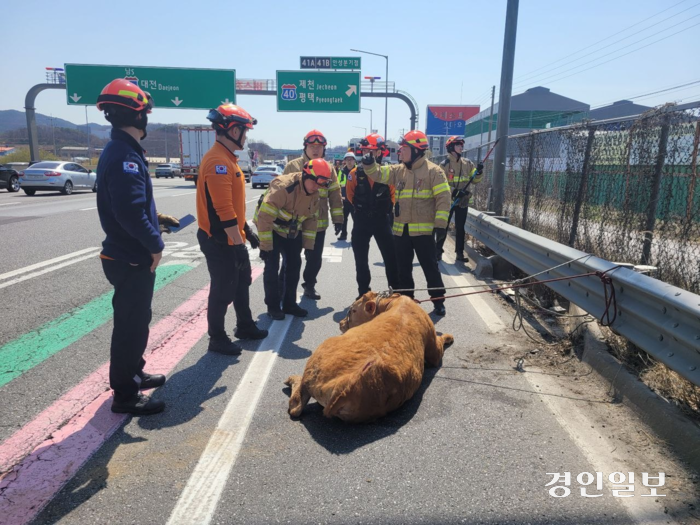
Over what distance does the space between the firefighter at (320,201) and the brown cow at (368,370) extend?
8.83 ft

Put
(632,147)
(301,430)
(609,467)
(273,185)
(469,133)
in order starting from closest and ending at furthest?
(609,467), (301,430), (632,147), (273,185), (469,133)

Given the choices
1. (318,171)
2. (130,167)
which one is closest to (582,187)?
(318,171)

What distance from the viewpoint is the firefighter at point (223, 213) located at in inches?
162

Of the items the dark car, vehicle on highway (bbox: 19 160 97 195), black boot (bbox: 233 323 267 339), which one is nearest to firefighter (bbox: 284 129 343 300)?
black boot (bbox: 233 323 267 339)

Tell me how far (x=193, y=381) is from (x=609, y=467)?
2.84 metres

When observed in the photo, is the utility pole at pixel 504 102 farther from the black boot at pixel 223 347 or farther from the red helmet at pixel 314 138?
the black boot at pixel 223 347

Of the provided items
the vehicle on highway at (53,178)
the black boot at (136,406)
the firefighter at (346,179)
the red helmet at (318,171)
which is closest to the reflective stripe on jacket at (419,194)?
the red helmet at (318,171)

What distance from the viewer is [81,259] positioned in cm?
806

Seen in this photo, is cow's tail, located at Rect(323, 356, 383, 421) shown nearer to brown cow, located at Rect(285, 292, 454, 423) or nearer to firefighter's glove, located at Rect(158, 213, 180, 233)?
brown cow, located at Rect(285, 292, 454, 423)

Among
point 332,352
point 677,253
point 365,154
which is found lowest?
point 332,352

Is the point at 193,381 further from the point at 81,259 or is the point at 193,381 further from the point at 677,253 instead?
the point at 81,259

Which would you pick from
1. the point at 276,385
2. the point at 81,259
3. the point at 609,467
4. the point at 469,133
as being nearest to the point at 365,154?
the point at 276,385

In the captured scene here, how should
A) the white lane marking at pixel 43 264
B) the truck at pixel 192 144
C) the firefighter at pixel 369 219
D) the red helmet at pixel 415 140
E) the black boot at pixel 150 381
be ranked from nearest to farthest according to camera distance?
the black boot at pixel 150 381 < the red helmet at pixel 415 140 < the firefighter at pixel 369 219 < the white lane marking at pixel 43 264 < the truck at pixel 192 144

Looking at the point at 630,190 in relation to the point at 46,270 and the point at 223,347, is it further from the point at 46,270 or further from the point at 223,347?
the point at 46,270
